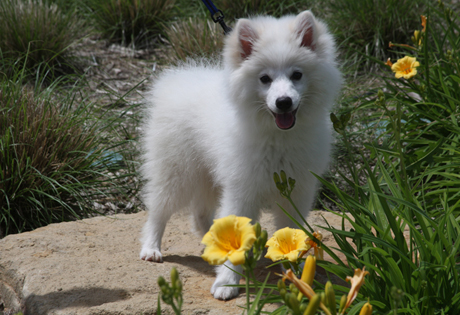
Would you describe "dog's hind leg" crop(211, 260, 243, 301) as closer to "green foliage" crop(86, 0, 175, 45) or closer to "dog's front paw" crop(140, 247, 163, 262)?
"dog's front paw" crop(140, 247, 163, 262)

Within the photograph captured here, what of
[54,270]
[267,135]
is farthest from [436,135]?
[54,270]

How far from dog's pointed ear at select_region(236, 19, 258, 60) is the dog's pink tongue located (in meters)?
0.42

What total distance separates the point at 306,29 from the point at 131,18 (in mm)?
5001

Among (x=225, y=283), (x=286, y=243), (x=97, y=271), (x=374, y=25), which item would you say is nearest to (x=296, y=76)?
(x=286, y=243)

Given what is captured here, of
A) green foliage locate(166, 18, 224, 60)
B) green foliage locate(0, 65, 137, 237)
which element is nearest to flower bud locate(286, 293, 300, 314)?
green foliage locate(0, 65, 137, 237)

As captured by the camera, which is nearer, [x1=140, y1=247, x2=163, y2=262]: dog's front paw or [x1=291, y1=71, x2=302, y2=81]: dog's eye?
[x1=291, y1=71, x2=302, y2=81]: dog's eye

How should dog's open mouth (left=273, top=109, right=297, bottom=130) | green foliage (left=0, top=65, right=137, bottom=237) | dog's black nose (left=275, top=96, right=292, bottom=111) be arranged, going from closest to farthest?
dog's black nose (left=275, top=96, right=292, bottom=111)
dog's open mouth (left=273, top=109, right=297, bottom=130)
green foliage (left=0, top=65, right=137, bottom=237)

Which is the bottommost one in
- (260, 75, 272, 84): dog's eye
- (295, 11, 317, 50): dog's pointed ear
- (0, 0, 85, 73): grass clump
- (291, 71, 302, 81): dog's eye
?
(0, 0, 85, 73): grass clump

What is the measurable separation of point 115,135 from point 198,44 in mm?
1843

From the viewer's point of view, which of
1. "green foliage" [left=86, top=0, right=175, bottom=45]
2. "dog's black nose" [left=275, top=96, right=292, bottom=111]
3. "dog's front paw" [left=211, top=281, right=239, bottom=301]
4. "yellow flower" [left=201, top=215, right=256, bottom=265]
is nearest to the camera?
"yellow flower" [left=201, top=215, right=256, bottom=265]

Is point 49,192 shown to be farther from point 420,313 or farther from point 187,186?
point 420,313

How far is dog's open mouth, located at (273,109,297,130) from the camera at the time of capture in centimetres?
252

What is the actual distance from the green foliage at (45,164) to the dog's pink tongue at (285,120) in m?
2.14

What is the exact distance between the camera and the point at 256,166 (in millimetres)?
2682
